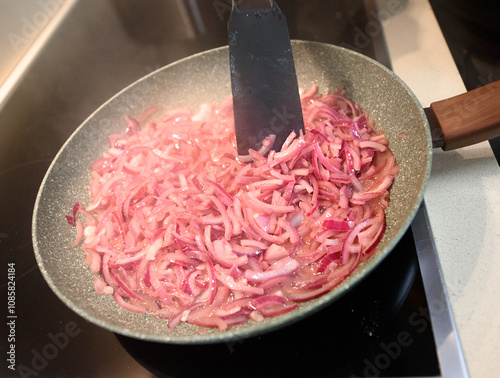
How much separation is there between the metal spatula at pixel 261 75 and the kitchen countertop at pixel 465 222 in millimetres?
589

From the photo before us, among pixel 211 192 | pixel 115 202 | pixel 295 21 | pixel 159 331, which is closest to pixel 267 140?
pixel 211 192

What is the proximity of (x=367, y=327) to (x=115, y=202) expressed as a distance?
108 cm

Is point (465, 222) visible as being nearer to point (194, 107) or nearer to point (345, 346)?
point (345, 346)

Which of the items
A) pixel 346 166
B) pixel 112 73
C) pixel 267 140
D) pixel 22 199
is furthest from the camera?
pixel 112 73

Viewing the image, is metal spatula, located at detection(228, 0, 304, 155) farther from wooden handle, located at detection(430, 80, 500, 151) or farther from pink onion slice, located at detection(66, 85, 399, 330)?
wooden handle, located at detection(430, 80, 500, 151)

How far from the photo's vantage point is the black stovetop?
118 centimetres

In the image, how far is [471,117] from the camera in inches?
52.9

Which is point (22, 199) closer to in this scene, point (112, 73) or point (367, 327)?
point (112, 73)

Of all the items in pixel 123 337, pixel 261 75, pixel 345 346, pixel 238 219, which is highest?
pixel 261 75

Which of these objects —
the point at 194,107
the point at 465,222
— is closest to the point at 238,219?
the point at 465,222

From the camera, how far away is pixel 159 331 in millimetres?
1217

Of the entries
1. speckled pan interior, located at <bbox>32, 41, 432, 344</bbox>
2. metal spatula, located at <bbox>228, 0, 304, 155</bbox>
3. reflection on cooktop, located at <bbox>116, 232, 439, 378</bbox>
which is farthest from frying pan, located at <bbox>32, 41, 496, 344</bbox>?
metal spatula, located at <bbox>228, 0, 304, 155</bbox>

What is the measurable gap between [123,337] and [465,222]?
1205 millimetres

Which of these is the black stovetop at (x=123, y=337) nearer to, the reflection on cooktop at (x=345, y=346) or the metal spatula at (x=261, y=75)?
the reflection on cooktop at (x=345, y=346)
